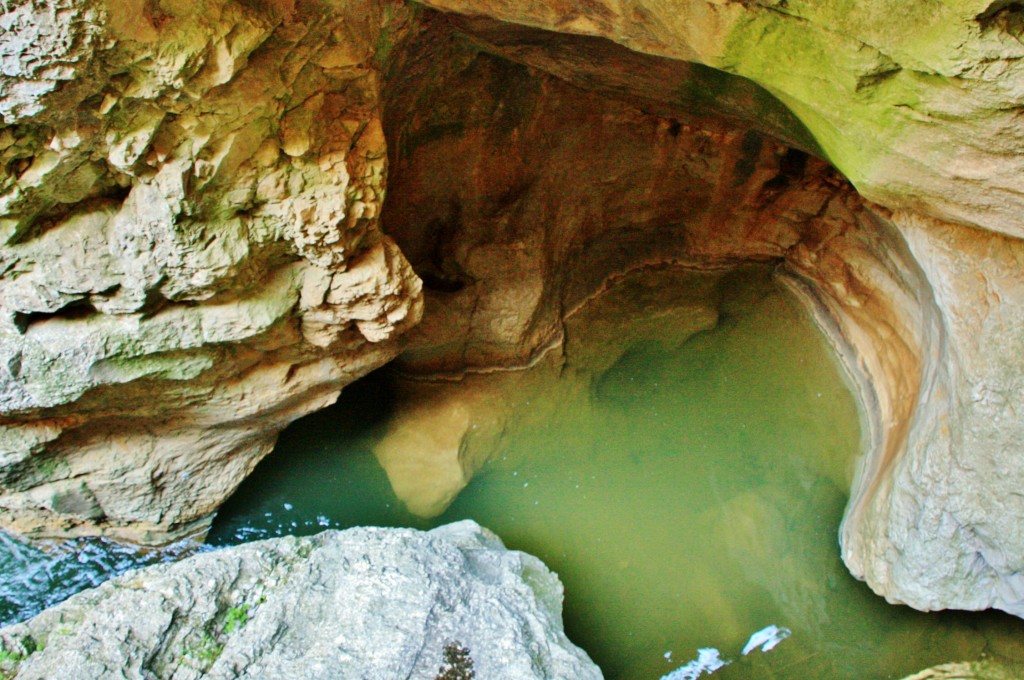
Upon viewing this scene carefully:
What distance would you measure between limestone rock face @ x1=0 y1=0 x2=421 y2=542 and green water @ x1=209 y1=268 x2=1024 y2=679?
32.1 inches

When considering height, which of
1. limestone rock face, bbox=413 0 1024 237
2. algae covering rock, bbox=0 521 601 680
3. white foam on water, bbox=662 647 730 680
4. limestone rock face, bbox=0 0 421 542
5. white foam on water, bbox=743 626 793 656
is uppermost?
limestone rock face, bbox=413 0 1024 237

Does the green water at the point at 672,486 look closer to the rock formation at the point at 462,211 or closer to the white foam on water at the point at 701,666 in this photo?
the white foam on water at the point at 701,666

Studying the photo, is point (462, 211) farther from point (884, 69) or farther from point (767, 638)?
point (767, 638)

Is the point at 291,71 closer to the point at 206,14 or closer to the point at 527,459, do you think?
the point at 206,14

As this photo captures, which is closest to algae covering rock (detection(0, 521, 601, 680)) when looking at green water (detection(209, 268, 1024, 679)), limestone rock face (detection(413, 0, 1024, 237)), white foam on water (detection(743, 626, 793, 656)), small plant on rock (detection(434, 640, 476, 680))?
small plant on rock (detection(434, 640, 476, 680))

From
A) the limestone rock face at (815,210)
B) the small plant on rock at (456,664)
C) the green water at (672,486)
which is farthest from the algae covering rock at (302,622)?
the limestone rock face at (815,210)

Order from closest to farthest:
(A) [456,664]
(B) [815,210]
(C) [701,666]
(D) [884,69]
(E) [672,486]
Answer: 1. (D) [884,69]
2. (A) [456,664]
3. (C) [701,666]
4. (E) [672,486]
5. (B) [815,210]

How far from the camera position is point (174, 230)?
7.63 ft

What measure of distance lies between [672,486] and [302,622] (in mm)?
2148

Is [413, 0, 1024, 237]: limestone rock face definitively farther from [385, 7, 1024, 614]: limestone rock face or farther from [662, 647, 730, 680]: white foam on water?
[662, 647, 730, 680]: white foam on water

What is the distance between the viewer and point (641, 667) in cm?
332

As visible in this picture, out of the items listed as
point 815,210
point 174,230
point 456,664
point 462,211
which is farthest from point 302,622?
point 815,210

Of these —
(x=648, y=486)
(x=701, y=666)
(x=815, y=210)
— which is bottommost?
(x=701, y=666)

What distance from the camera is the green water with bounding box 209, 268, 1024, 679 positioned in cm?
341
